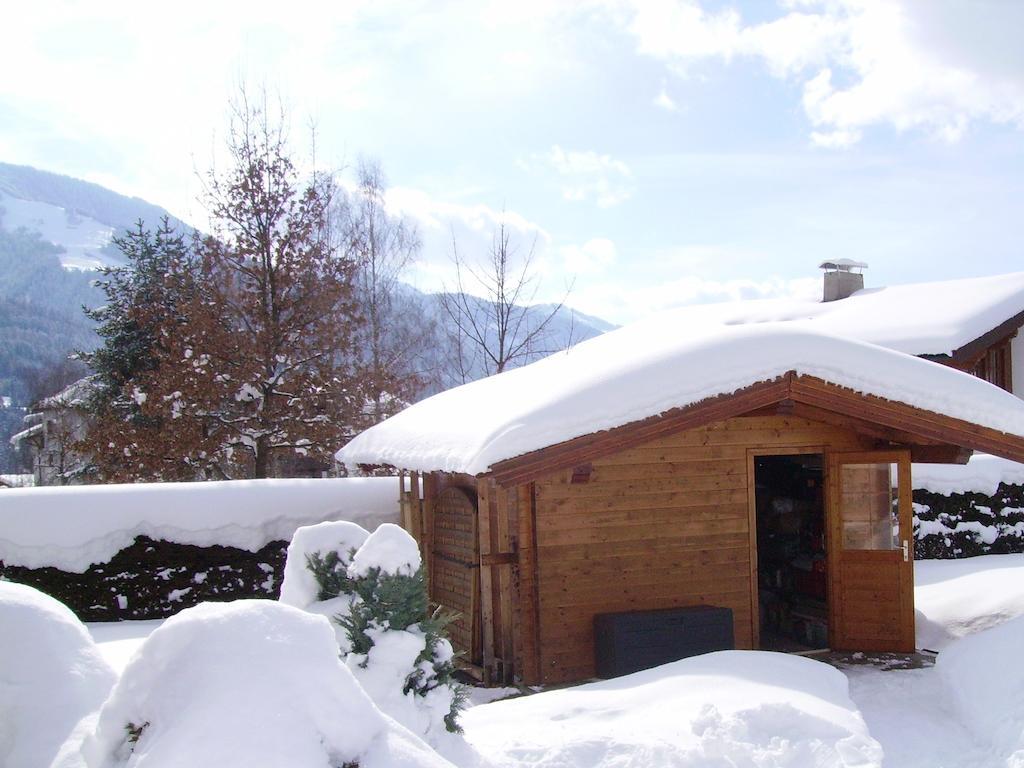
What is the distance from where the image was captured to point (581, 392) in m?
8.79

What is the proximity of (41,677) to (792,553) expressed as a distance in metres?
10.4

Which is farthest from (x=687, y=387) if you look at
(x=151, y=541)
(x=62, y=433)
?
(x=62, y=433)

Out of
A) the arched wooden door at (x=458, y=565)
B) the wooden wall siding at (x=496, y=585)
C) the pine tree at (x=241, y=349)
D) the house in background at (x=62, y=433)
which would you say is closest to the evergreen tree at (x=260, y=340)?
the pine tree at (x=241, y=349)

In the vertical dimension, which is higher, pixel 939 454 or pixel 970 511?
pixel 939 454

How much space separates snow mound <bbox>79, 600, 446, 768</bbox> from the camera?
10.9 ft

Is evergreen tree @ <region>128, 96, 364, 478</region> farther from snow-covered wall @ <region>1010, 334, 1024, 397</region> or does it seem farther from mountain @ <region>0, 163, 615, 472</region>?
snow-covered wall @ <region>1010, 334, 1024, 397</region>

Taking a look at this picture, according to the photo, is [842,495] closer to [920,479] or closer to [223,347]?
[920,479]

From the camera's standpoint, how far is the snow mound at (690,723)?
6020 millimetres

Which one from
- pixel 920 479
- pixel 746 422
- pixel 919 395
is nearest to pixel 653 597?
pixel 746 422

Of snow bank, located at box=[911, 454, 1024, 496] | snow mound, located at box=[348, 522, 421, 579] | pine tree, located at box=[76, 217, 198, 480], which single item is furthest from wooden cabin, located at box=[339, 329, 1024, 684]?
pine tree, located at box=[76, 217, 198, 480]

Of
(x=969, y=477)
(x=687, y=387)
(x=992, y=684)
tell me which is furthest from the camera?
(x=969, y=477)

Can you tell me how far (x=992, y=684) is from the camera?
25.6 ft

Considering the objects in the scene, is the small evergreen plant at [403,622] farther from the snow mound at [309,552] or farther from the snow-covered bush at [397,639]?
the snow mound at [309,552]

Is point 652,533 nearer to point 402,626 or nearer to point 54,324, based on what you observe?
point 402,626
